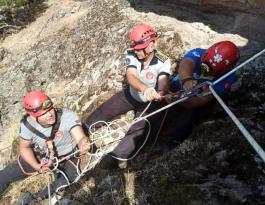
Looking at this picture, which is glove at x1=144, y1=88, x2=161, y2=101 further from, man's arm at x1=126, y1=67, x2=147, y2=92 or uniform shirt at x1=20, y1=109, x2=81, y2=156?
uniform shirt at x1=20, y1=109, x2=81, y2=156

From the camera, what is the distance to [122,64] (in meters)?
7.86

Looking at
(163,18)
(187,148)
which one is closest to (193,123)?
(187,148)

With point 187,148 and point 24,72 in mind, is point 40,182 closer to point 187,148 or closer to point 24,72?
point 187,148

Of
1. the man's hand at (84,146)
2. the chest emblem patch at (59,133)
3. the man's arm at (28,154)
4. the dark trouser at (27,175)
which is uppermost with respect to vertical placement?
the chest emblem patch at (59,133)

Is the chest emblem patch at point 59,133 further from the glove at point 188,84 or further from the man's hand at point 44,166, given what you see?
the glove at point 188,84

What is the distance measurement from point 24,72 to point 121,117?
125 inches

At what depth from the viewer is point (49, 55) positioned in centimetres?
918

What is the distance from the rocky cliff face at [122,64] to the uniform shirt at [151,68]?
88 centimetres

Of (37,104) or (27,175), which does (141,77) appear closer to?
(37,104)

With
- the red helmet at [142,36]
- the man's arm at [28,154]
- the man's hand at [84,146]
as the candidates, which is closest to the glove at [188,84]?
the red helmet at [142,36]

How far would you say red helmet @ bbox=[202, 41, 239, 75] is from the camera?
217 inches

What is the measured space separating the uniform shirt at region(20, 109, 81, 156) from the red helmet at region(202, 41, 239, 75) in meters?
1.81

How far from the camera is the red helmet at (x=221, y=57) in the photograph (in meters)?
5.52

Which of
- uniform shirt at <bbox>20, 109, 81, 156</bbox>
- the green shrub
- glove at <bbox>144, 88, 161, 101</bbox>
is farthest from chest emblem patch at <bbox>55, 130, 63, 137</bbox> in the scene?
the green shrub
